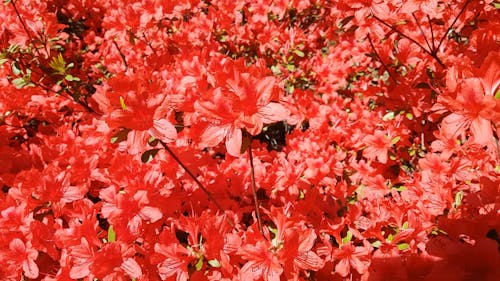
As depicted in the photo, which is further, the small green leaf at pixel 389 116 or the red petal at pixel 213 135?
the small green leaf at pixel 389 116

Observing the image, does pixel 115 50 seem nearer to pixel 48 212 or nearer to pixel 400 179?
pixel 48 212

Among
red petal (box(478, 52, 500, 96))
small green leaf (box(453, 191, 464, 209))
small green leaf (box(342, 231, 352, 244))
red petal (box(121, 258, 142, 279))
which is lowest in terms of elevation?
red petal (box(121, 258, 142, 279))

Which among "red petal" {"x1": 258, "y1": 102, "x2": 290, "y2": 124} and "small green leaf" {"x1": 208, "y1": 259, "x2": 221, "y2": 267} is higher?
"red petal" {"x1": 258, "y1": 102, "x2": 290, "y2": 124}

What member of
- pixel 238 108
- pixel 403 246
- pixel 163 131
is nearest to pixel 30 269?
pixel 163 131

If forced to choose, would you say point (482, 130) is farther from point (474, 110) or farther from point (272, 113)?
point (272, 113)

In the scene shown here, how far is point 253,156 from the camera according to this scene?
2.19m

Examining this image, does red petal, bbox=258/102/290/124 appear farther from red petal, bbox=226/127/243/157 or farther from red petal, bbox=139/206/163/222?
red petal, bbox=139/206/163/222

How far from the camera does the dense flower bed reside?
3.71ft

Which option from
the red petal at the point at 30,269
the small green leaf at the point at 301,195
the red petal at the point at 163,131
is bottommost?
the red petal at the point at 30,269

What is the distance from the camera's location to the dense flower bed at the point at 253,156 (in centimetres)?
113

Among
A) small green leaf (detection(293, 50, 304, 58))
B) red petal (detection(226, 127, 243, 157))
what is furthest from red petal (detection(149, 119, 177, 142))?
small green leaf (detection(293, 50, 304, 58))

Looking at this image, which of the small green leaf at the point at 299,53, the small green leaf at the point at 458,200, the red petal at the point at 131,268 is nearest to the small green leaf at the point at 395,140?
the small green leaf at the point at 458,200

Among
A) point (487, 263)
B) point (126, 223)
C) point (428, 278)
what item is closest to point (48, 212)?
point (126, 223)

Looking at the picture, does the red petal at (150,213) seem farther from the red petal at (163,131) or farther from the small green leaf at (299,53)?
the small green leaf at (299,53)
